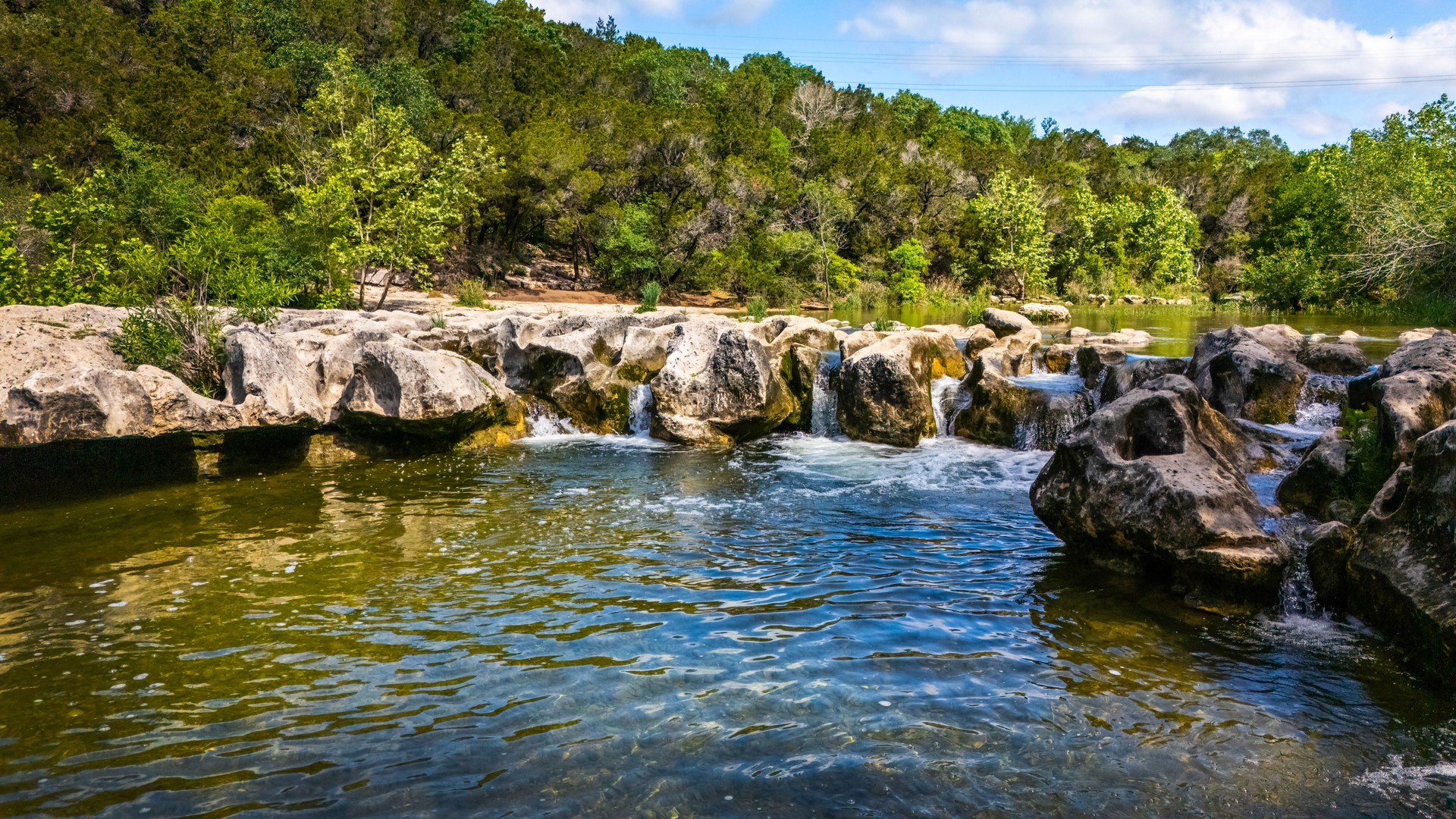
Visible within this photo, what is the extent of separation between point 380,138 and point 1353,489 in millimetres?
26325

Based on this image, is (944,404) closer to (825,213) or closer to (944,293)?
(944,293)

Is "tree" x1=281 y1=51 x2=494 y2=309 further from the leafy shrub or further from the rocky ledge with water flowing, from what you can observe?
the leafy shrub

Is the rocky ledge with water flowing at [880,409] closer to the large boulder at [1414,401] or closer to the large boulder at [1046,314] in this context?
the large boulder at [1414,401]

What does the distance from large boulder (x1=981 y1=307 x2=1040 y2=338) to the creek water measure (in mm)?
12825

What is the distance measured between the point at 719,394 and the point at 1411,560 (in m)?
9.82

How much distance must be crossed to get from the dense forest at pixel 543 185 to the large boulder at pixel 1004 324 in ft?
39.3

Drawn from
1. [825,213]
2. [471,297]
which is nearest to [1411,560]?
[471,297]

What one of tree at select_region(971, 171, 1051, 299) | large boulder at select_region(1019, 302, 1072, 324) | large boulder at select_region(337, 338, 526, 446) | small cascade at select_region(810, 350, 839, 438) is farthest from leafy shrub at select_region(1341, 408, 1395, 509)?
tree at select_region(971, 171, 1051, 299)

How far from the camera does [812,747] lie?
4.61 metres

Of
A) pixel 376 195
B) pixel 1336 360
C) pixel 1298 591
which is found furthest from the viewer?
pixel 376 195

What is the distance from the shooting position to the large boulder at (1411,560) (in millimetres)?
5238

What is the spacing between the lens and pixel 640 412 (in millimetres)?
14984

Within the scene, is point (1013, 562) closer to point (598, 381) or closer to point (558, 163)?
point (598, 381)

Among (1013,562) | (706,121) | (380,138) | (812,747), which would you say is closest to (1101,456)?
(1013,562)
